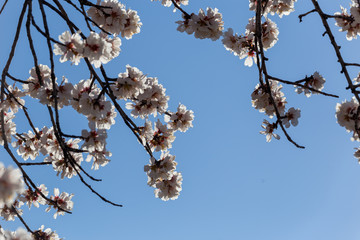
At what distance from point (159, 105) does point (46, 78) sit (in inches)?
40.7

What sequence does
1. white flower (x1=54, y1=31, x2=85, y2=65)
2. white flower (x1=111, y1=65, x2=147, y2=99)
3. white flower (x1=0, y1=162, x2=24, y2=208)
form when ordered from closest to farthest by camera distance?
white flower (x1=0, y1=162, x2=24, y2=208) < white flower (x1=54, y1=31, x2=85, y2=65) < white flower (x1=111, y1=65, x2=147, y2=99)

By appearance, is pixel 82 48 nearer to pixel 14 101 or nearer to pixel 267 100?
pixel 14 101

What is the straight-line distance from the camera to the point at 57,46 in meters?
2.41

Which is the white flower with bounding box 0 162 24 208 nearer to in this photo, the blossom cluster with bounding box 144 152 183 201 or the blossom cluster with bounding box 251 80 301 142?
the blossom cluster with bounding box 144 152 183 201

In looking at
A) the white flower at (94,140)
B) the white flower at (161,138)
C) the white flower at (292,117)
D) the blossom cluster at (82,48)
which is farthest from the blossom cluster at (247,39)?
the white flower at (94,140)

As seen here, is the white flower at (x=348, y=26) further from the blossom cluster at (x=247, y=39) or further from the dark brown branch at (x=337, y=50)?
the dark brown branch at (x=337, y=50)

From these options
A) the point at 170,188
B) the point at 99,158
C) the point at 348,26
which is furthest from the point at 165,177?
the point at 348,26

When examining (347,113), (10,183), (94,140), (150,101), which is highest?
(150,101)

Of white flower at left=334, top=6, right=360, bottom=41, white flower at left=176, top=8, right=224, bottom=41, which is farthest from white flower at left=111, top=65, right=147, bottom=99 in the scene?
white flower at left=334, top=6, right=360, bottom=41

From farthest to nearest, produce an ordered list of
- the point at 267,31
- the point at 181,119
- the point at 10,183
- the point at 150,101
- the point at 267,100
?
the point at 267,31 < the point at 181,119 < the point at 267,100 < the point at 150,101 < the point at 10,183

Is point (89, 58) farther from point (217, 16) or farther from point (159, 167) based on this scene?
point (217, 16)

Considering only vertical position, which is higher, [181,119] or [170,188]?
[181,119]

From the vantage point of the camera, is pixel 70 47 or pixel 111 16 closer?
pixel 70 47

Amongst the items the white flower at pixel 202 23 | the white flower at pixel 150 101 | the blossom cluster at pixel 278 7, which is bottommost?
the white flower at pixel 150 101
